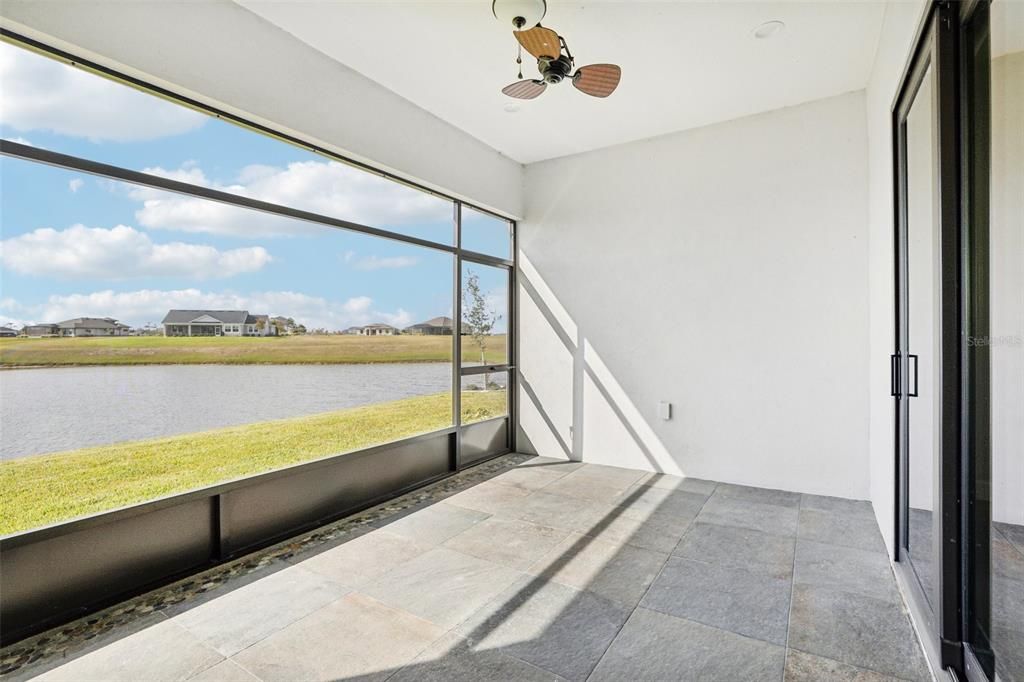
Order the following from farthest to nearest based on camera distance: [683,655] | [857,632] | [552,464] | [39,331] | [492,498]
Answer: [552,464] < [492,498] < [39,331] < [857,632] < [683,655]

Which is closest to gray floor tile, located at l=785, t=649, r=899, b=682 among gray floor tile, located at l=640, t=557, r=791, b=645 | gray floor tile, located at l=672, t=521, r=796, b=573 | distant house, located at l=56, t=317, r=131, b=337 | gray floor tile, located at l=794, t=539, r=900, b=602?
gray floor tile, located at l=640, t=557, r=791, b=645

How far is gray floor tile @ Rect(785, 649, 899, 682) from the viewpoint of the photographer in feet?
6.25

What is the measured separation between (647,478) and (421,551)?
2359mm

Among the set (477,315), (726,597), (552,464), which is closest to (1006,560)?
(726,597)

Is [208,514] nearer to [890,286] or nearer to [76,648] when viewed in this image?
[76,648]

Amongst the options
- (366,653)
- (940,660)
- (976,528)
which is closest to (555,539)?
(366,653)

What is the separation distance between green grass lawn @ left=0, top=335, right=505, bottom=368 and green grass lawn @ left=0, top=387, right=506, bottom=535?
418mm

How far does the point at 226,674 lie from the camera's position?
1.94 metres

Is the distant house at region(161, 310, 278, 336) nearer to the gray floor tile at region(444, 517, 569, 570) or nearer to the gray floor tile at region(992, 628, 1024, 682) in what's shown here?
the gray floor tile at region(444, 517, 569, 570)

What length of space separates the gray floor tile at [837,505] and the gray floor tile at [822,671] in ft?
6.52

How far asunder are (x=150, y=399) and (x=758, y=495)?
4310 millimetres

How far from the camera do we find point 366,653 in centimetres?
207

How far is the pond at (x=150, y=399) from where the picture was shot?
2287 millimetres

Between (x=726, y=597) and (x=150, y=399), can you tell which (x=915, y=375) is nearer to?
(x=726, y=597)
